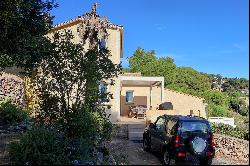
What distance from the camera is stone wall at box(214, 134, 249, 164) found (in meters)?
15.6

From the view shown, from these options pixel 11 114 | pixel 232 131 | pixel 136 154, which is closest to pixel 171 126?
pixel 136 154

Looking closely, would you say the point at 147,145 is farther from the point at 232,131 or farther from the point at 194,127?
the point at 232,131

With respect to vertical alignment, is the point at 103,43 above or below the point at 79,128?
above

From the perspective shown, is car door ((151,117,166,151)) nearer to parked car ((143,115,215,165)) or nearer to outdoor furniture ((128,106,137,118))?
parked car ((143,115,215,165))

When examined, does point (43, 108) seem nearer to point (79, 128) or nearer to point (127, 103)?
point (79, 128)

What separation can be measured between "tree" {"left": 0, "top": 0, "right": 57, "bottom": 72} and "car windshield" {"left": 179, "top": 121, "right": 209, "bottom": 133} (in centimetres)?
595

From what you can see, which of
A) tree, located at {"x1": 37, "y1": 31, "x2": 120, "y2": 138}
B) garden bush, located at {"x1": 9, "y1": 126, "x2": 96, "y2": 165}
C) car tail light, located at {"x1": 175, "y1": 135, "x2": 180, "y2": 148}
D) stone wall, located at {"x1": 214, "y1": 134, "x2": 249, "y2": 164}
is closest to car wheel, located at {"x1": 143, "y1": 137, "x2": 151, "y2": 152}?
tree, located at {"x1": 37, "y1": 31, "x2": 120, "y2": 138}

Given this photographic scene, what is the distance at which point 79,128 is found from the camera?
14.7m

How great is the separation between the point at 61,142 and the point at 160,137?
3.97 meters

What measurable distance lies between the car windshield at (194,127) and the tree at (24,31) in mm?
5952

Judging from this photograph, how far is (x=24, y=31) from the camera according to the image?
1825 centimetres

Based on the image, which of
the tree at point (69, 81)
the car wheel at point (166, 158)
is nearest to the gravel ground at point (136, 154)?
the car wheel at point (166, 158)

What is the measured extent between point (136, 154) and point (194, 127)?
3.56 metres

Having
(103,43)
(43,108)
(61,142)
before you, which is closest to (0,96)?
(103,43)
